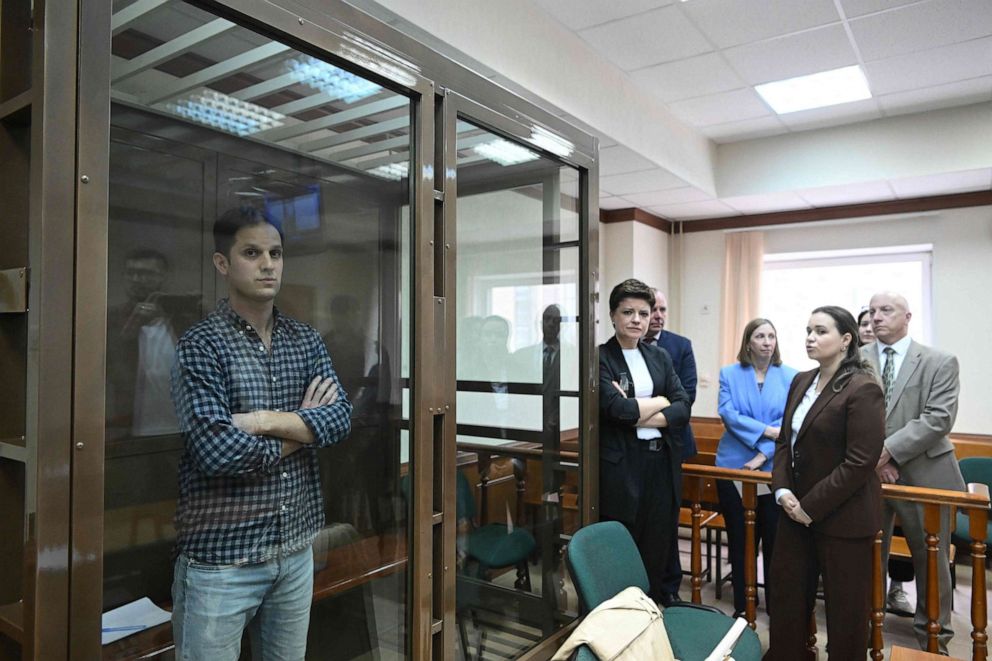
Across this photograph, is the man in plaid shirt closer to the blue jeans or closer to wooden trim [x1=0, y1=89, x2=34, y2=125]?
the blue jeans

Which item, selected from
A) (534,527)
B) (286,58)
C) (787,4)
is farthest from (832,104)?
(286,58)

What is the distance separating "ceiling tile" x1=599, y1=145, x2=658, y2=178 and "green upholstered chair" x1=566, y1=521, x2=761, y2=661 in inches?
106

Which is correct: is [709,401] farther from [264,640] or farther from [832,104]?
[264,640]

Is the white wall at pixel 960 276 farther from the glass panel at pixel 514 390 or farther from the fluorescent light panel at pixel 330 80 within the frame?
the fluorescent light panel at pixel 330 80

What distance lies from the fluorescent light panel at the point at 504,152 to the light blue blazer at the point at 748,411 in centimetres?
185

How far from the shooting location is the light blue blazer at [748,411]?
3.27 m

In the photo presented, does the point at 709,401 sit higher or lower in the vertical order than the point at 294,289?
lower

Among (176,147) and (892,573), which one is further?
(892,573)

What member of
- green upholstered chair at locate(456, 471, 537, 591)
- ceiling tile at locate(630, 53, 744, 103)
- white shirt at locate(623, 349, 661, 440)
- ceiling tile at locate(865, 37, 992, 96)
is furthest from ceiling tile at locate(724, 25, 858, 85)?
green upholstered chair at locate(456, 471, 537, 591)

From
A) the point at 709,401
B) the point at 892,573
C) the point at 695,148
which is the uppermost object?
the point at 695,148

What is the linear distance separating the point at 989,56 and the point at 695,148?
1851 mm

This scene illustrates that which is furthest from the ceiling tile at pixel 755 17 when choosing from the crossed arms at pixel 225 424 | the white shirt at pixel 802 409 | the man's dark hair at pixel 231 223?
the crossed arms at pixel 225 424

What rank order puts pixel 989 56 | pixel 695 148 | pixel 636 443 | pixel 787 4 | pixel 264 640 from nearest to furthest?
pixel 264 640 < pixel 636 443 < pixel 787 4 < pixel 989 56 < pixel 695 148

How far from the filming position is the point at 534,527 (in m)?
2.16
